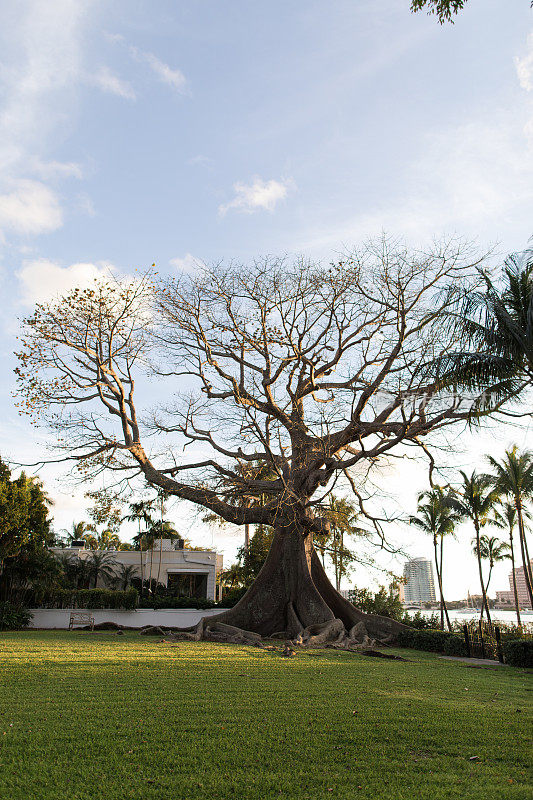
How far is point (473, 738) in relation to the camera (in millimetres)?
5246

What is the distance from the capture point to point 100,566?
32.5 meters

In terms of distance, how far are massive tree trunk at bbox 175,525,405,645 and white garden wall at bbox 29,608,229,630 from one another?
5.23 metres

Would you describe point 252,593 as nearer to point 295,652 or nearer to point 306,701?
point 295,652

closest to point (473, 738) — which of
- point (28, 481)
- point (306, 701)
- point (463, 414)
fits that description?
point (306, 701)

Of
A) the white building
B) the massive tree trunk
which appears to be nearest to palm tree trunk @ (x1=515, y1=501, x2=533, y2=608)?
the massive tree trunk

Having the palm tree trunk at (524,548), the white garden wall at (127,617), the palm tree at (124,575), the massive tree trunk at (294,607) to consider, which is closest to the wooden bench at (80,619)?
the white garden wall at (127,617)

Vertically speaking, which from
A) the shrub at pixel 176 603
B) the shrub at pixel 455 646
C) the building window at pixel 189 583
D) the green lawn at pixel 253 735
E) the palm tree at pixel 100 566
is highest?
the palm tree at pixel 100 566

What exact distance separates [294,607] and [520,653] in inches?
282

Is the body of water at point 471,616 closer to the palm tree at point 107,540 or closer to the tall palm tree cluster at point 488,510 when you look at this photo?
the tall palm tree cluster at point 488,510

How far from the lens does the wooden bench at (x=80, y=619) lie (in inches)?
808

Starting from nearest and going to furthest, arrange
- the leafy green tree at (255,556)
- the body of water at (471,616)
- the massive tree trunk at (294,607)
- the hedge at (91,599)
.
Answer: the massive tree trunk at (294,607) < the body of water at (471,616) < the hedge at (91,599) < the leafy green tree at (255,556)

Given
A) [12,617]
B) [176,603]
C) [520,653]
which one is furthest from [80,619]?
[520,653]

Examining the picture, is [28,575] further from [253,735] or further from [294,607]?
[253,735]

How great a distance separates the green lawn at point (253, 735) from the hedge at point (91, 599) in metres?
16.4
